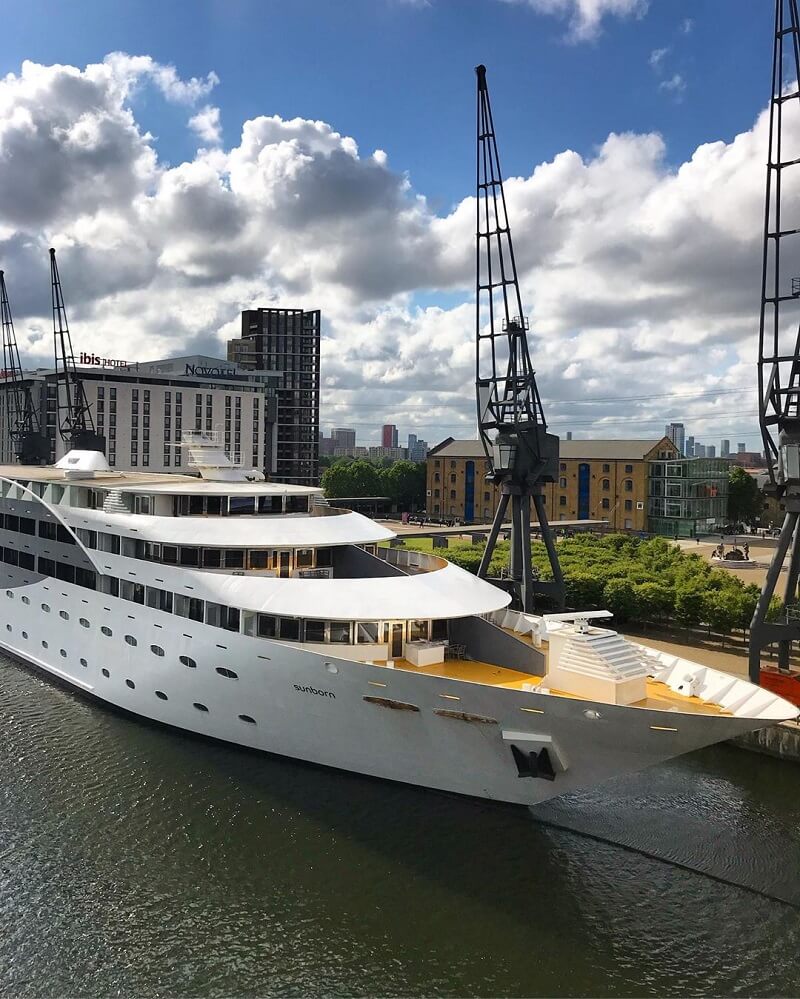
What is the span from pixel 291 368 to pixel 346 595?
9851 centimetres

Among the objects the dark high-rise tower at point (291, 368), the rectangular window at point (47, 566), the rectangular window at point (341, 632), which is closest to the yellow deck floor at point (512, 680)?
the rectangular window at point (341, 632)

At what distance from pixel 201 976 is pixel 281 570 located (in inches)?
423

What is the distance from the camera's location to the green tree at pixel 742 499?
83375mm

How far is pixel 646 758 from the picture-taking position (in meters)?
15.0

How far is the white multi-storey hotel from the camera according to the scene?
8288 centimetres

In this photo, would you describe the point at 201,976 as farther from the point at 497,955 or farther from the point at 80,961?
the point at 497,955

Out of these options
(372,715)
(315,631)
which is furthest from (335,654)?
(372,715)

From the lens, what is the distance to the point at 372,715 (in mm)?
17031

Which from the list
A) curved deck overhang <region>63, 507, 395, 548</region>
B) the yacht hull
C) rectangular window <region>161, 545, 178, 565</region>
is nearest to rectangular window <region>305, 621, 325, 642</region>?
the yacht hull

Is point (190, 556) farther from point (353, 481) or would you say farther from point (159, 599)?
point (353, 481)

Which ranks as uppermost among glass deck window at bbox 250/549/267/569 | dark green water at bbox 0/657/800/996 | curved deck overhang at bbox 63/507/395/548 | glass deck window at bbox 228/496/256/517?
glass deck window at bbox 228/496/256/517

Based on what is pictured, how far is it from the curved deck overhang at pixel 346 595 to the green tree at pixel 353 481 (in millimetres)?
78194

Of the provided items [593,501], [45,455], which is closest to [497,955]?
[45,455]

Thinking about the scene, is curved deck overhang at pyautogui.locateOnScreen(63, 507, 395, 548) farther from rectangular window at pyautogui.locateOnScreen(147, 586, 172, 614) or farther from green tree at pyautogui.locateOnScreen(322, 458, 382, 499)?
green tree at pyautogui.locateOnScreen(322, 458, 382, 499)
